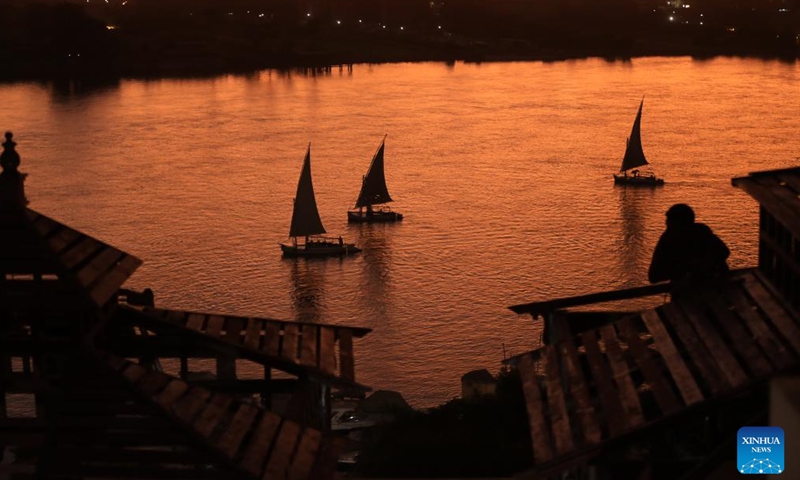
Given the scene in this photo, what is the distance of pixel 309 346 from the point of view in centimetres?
538

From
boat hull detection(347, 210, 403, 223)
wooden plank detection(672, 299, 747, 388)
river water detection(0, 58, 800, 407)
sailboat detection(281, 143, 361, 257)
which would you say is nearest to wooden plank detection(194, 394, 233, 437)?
wooden plank detection(672, 299, 747, 388)

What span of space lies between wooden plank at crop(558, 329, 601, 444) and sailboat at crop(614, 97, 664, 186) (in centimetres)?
3760

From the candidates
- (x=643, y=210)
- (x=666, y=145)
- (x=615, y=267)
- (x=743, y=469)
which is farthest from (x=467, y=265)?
(x=743, y=469)

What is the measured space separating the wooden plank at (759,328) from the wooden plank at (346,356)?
1.55 m

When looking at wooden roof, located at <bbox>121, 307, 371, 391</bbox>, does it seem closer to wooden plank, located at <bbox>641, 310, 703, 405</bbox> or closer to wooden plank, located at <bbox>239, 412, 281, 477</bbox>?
wooden plank, located at <bbox>239, 412, 281, 477</bbox>

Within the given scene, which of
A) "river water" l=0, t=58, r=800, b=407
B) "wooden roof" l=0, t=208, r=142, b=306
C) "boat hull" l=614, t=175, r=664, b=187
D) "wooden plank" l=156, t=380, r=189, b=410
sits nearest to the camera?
"wooden plank" l=156, t=380, r=189, b=410

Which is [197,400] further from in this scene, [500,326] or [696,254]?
[500,326]

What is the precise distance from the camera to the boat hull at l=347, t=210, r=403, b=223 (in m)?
37.0

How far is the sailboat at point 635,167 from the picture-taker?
42375mm

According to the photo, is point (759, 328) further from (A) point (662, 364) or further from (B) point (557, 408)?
(B) point (557, 408)

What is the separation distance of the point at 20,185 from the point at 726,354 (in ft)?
8.31

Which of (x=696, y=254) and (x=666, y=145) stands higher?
(x=696, y=254)

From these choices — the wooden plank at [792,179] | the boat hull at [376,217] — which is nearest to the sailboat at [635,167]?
the boat hull at [376,217]

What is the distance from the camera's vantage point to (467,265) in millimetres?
31562
